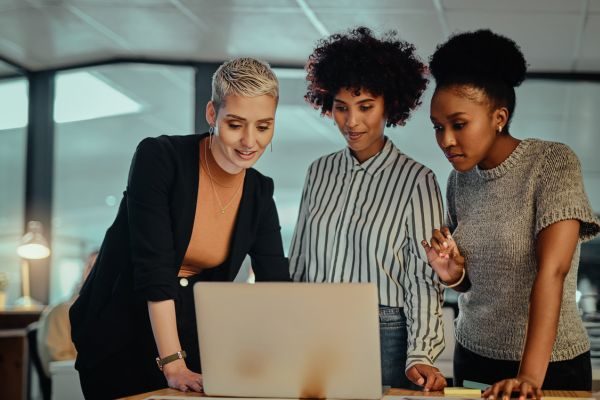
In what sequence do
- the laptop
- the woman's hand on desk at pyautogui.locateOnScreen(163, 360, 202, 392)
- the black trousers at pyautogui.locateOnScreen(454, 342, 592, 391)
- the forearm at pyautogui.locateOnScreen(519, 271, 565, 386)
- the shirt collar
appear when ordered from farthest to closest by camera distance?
the shirt collar
the black trousers at pyautogui.locateOnScreen(454, 342, 592, 391)
the woman's hand on desk at pyautogui.locateOnScreen(163, 360, 202, 392)
the forearm at pyautogui.locateOnScreen(519, 271, 565, 386)
the laptop

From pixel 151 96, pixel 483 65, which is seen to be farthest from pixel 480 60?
pixel 151 96

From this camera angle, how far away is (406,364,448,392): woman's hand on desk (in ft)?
6.78

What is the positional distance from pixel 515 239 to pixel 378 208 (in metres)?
0.39

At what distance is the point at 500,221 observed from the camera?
215 centimetres

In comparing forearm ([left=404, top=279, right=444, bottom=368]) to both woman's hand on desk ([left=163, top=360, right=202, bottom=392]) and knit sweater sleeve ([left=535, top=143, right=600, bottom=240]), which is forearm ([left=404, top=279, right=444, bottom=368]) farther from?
woman's hand on desk ([left=163, top=360, right=202, bottom=392])

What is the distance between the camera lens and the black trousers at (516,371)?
211 centimetres

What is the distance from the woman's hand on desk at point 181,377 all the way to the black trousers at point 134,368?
0.14 meters

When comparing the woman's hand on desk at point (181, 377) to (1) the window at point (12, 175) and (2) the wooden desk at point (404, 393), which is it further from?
(1) the window at point (12, 175)

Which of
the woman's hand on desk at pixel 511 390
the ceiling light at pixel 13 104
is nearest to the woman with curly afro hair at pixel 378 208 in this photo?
the woman's hand on desk at pixel 511 390

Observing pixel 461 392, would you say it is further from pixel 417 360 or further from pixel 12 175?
pixel 12 175

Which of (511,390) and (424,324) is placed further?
(424,324)

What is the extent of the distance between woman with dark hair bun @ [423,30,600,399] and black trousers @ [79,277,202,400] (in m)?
0.61

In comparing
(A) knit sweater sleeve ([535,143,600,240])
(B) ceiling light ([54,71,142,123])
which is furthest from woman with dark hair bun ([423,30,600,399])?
(B) ceiling light ([54,71,142,123])

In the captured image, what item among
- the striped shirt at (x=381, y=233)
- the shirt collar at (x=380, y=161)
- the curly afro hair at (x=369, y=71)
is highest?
the curly afro hair at (x=369, y=71)
